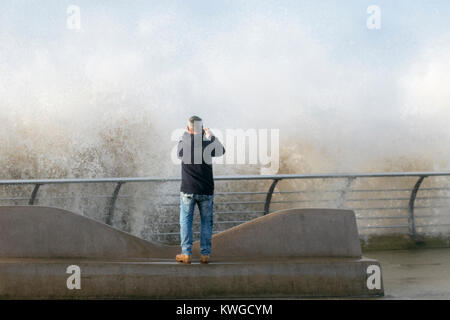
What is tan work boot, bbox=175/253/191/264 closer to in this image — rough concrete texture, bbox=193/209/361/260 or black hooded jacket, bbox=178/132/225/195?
rough concrete texture, bbox=193/209/361/260

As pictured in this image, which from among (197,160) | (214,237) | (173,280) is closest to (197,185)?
(197,160)

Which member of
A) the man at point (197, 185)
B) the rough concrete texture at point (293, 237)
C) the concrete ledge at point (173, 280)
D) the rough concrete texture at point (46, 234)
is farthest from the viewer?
the rough concrete texture at point (293, 237)

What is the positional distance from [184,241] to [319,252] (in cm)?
139

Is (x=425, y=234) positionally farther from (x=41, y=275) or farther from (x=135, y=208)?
(x=135, y=208)

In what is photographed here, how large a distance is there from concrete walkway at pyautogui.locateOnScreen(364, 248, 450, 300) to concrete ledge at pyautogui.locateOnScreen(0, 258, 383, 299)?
561 mm

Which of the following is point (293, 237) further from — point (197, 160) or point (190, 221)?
point (197, 160)

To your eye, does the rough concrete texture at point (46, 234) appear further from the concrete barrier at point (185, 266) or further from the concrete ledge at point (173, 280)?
the concrete ledge at point (173, 280)

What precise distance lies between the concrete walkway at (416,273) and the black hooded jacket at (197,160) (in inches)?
82.2

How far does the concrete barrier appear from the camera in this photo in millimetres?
5723

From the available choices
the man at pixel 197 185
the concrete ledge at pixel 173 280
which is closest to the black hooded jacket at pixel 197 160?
the man at pixel 197 185

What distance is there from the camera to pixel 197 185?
5914 millimetres

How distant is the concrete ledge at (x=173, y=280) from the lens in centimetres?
571

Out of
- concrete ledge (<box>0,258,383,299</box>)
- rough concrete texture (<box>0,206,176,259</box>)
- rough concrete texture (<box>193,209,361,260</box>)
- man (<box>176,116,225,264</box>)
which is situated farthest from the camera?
rough concrete texture (<box>193,209,361,260</box>)

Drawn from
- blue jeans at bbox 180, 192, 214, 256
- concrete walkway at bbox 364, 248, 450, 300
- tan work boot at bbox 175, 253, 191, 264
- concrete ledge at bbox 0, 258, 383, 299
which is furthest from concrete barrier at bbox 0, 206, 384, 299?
concrete walkway at bbox 364, 248, 450, 300
